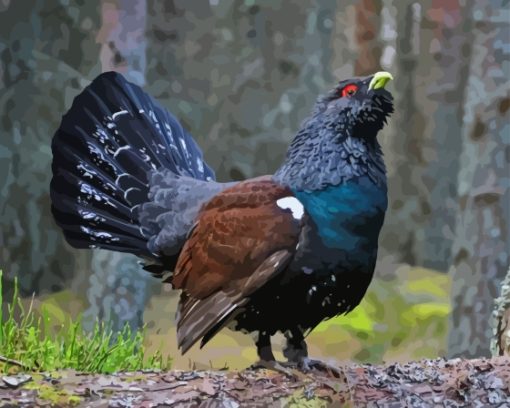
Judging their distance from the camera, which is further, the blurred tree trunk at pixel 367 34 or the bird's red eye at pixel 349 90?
the blurred tree trunk at pixel 367 34

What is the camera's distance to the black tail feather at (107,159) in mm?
2873

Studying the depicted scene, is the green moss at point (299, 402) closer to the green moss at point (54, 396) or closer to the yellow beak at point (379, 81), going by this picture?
the green moss at point (54, 396)

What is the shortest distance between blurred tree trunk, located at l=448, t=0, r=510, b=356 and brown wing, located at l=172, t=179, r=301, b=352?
1.82 metres

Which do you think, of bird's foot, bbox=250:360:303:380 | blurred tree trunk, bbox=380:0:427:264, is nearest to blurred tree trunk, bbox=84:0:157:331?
bird's foot, bbox=250:360:303:380

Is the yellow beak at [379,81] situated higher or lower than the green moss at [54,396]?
higher

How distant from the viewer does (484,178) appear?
408 centimetres

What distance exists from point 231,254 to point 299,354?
13.8 inches

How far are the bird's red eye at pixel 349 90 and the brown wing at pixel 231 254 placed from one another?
0.32m

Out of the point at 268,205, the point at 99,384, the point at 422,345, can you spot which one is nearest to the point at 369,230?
the point at 268,205

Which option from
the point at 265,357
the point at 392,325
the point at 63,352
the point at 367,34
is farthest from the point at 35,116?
the point at 265,357

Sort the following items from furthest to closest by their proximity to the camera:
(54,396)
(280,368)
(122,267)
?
(122,267)
(280,368)
(54,396)

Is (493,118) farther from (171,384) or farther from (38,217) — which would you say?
(38,217)

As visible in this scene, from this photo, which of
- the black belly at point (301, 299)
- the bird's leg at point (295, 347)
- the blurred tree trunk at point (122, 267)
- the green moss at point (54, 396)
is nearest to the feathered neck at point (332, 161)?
the black belly at point (301, 299)

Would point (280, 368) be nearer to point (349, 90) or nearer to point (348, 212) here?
point (348, 212)
